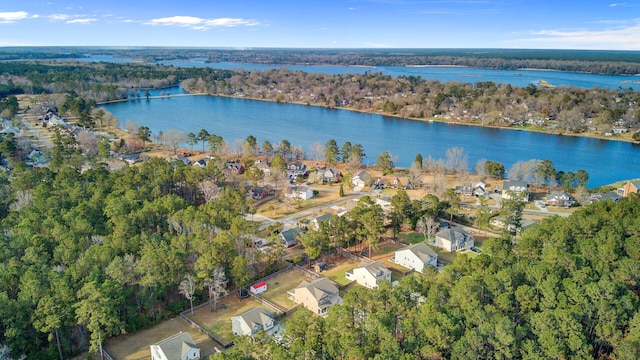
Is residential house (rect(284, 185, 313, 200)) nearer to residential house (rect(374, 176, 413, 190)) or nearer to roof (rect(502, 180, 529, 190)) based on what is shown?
residential house (rect(374, 176, 413, 190))

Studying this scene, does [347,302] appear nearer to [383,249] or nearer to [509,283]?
[509,283]

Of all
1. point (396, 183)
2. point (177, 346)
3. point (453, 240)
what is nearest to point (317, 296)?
point (177, 346)

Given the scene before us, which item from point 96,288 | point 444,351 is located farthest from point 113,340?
point 444,351

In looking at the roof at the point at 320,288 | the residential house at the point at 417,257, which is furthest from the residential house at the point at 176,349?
the residential house at the point at 417,257

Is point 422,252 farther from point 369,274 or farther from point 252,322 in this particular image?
point 252,322

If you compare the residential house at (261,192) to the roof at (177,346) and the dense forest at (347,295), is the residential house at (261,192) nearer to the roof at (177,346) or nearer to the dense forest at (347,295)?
the dense forest at (347,295)
